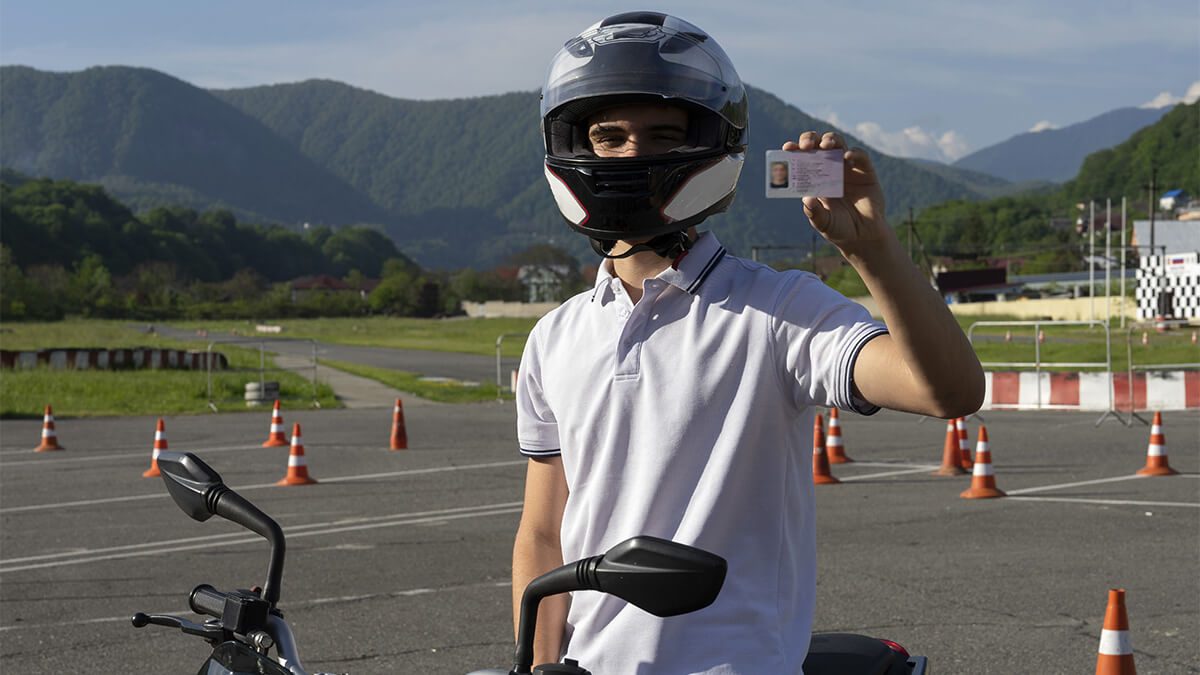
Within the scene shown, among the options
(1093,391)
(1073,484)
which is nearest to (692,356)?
(1073,484)

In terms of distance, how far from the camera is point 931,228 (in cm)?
17750

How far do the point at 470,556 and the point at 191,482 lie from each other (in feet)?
22.5

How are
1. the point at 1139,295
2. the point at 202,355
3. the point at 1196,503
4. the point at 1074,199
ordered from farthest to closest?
the point at 1074,199 → the point at 1139,295 → the point at 202,355 → the point at 1196,503

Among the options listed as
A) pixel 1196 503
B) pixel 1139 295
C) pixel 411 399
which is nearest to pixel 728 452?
pixel 1196 503

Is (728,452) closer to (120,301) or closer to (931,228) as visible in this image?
(120,301)

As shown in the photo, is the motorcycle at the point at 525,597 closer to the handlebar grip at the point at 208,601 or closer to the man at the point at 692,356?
the handlebar grip at the point at 208,601

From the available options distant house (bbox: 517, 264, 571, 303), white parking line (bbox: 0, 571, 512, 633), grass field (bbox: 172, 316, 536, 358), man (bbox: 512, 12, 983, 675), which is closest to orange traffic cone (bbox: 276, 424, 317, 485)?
white parking line (bbox: 0, 571, 512, 633)

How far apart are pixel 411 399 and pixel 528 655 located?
2400cm

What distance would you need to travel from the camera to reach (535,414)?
2.60 meters

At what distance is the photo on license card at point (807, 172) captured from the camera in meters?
1.86

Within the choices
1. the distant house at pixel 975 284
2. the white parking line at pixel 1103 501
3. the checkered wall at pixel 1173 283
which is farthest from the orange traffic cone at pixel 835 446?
the distant house at pixel 975 284

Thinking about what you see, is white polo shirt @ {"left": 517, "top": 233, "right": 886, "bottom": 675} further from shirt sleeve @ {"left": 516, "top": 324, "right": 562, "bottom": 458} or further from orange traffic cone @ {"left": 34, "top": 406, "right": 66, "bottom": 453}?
orange traffic cone @ {"left": 34, "top": 406, "right": 66, "bottom": 453}

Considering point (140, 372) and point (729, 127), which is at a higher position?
point (729, 127)

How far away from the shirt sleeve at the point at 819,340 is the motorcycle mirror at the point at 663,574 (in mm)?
651
